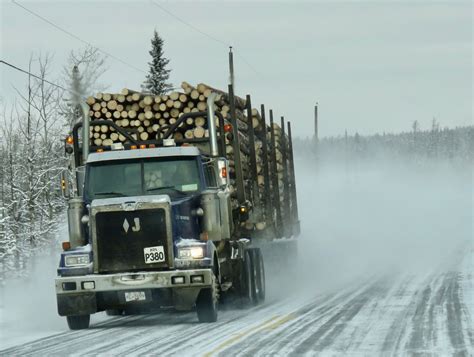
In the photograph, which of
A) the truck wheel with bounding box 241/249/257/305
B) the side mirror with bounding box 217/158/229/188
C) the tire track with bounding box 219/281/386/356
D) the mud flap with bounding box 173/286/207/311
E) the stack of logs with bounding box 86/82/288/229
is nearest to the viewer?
the tire track with bounding box 219/281/386/356

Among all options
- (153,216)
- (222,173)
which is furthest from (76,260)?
(222,173)

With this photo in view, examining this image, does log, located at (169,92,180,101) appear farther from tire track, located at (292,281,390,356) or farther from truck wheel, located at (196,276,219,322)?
truck wheel, located at (196,276,219,322)

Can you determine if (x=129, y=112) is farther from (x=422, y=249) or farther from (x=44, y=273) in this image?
(x=422, y=249)

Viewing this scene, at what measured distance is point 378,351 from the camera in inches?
402

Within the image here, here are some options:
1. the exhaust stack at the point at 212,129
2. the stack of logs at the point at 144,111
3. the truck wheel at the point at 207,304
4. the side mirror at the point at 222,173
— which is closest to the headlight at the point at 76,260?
the truck wheel at the point at 207,304

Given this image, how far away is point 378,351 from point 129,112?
9.05 m

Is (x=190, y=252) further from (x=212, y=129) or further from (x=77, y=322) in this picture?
(x=212, y=129)

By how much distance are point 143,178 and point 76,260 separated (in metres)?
1.64

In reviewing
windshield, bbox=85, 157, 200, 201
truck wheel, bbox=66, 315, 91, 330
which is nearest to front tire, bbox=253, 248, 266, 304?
windshield, bbox=85, 157, 200, 201

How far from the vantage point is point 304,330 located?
1233 cm

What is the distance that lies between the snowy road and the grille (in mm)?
919

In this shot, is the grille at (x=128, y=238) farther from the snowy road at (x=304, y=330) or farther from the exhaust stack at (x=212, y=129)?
the exhaust stack at (x=212, y=129)

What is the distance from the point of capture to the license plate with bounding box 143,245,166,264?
45.5 feet

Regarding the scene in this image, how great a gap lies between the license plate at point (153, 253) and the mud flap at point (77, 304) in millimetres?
951
